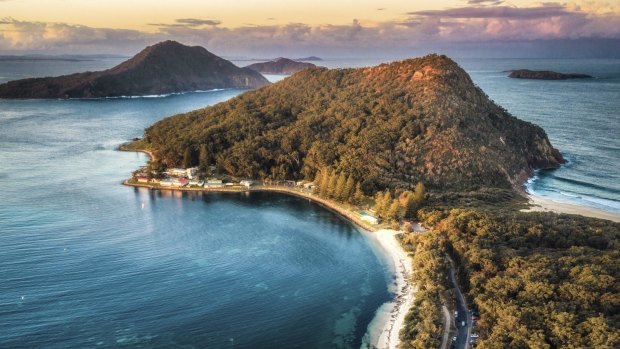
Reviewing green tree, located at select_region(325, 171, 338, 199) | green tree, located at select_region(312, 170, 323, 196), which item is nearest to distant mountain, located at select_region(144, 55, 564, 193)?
green tree, located at select_region(312, 170, 323, 196)

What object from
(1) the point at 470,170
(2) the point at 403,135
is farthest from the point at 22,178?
(1) the point at 470,170

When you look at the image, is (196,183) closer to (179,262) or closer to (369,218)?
(179,262)

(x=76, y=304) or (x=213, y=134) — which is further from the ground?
(x=213, y=134)

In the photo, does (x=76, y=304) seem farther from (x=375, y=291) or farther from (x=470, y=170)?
(x=470, y=170)

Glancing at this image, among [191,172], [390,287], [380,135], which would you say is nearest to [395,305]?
[390,287]

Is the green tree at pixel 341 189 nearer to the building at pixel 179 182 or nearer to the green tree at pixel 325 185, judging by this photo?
the green tree at pixel 325 185

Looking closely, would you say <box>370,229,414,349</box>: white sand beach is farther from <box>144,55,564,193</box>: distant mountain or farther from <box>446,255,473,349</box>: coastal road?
<box>144,55,564,193</box>: distant mountain

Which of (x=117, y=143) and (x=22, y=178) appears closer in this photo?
(x=22, y=178)
